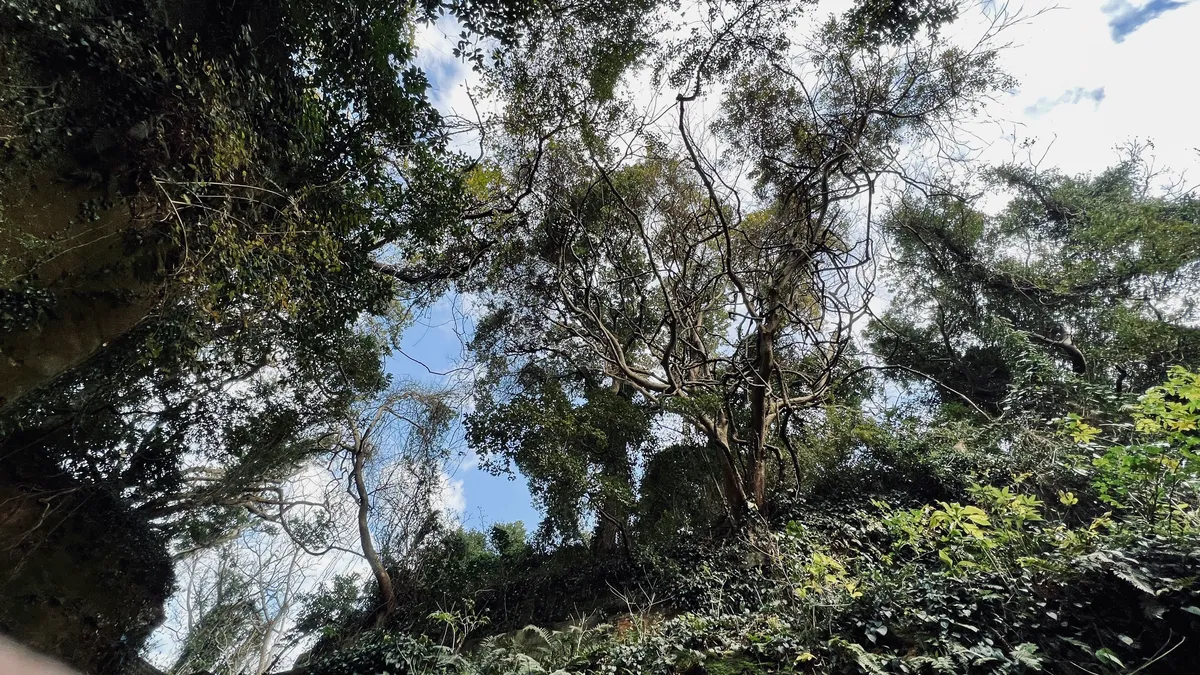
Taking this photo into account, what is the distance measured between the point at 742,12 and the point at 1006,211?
965cm

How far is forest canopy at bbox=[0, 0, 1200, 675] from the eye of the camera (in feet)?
11.5

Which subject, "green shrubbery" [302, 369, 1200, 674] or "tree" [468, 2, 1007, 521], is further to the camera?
"tree" [468, 2, 1007, 521]

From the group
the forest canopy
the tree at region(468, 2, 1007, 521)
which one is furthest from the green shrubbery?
the tree at region(468, 2, 1007, 521)

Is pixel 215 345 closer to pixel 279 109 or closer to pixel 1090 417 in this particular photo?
pixel 279 109

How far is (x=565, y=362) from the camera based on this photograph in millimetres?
10211

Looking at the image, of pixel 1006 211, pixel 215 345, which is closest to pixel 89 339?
pixel 215 345

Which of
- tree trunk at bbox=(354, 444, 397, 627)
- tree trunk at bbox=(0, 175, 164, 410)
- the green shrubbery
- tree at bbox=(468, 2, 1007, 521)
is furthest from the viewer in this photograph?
tree trunk at bbox=(354, 444, 397, 627)

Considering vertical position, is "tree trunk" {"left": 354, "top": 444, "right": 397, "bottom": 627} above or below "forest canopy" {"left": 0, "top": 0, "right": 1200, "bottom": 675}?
below

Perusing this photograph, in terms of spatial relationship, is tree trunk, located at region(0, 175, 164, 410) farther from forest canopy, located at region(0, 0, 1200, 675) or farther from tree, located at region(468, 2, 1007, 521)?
tree, located at region(468, 2, 1007, 521)

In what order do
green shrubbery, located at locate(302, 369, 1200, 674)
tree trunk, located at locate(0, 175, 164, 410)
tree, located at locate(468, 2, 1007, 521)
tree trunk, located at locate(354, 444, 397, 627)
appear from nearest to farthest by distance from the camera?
1. green shrubbery, located at locate(302, 369, 1200, 674)
2. tree trunk, located at locate(0, 175, 164, 410)
3. tree, located at locate(468, 2, 1007, 521)
4. tree trunk, located at locate(354, 444, 397, 627)

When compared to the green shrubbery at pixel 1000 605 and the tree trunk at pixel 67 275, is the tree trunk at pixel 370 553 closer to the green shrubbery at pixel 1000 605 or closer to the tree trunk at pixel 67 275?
the green shrubbery at pixel 1000 605

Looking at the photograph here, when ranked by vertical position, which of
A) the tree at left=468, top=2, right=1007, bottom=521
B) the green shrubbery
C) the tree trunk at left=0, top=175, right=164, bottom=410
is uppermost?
the tree at left=468, top=2, right=1007, bottom=521

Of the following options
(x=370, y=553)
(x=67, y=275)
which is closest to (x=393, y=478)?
(x=370, y=553)

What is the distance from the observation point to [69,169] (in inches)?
145
